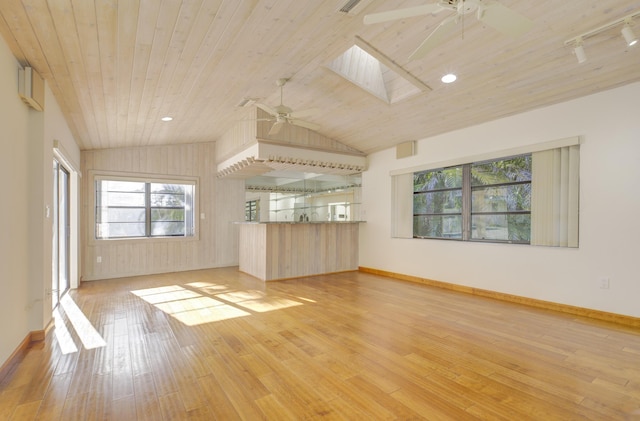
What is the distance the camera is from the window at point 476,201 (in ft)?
15.1

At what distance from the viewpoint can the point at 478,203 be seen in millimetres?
5121

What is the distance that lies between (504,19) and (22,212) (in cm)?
417

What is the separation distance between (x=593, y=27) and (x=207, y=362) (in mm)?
4611

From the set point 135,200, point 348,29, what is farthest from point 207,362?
point 135,200

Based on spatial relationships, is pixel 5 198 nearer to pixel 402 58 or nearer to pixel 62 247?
pixel 62 247

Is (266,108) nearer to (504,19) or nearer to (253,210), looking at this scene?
(504,19)

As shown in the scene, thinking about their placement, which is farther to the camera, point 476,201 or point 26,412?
point 476,201

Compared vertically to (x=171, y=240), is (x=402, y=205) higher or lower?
higher

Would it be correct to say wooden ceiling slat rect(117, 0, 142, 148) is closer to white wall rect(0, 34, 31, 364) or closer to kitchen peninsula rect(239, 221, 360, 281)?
white wall rect(0, 34, 31, 364)

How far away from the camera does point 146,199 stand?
678cm

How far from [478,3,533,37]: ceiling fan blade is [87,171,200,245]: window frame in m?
6.52

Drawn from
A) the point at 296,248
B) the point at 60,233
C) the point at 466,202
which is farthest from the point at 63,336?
the point at 466,202

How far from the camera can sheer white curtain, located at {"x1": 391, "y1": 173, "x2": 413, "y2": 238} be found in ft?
20.2

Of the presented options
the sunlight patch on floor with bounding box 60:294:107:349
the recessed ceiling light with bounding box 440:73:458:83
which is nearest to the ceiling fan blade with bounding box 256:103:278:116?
the recessed ceiling light with bounding box 440:73:458:83
